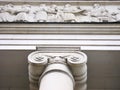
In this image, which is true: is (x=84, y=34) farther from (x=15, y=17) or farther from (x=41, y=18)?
(x=15, y=17)

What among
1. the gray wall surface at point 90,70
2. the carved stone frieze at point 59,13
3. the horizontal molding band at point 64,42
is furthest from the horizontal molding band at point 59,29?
the gray wall surface at point 90,70

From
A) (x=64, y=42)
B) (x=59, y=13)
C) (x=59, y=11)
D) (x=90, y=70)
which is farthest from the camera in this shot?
(x=59, y=11)

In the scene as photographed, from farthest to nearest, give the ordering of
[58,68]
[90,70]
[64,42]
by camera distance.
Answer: [64,42] < [90,70] < [58,68]

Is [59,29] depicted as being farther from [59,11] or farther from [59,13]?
[59,11]

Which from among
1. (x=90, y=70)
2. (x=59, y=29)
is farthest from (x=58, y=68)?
(x=59, y=29)

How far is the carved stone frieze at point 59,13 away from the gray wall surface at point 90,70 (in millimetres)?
1327

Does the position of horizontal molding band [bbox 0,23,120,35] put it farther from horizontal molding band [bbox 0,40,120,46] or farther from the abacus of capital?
the abacus of capital

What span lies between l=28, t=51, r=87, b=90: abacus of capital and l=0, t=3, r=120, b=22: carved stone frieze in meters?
1.62

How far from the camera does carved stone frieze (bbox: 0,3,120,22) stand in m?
7.81

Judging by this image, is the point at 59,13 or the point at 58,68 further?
the point at 59,13

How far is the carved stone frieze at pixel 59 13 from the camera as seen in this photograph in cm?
781

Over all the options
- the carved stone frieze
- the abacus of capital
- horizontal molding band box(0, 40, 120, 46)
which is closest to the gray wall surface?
horizontal molding band box(0, 40, 120, 46)

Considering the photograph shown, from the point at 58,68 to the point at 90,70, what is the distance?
1.17 metres

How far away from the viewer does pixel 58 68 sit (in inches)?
230
